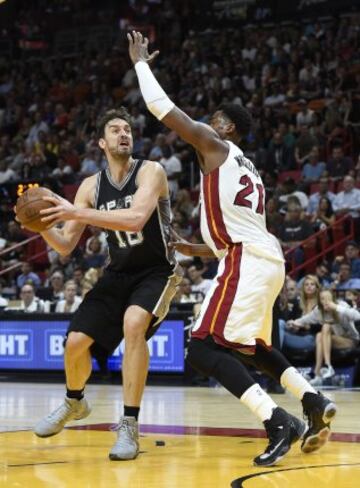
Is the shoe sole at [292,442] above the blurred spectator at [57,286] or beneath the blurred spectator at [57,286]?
above

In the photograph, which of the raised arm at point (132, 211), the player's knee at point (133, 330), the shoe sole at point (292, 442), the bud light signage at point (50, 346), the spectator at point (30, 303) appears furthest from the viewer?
the spectator at point (30, 303)

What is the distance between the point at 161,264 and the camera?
6488 mm

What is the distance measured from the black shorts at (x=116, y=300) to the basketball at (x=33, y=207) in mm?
788

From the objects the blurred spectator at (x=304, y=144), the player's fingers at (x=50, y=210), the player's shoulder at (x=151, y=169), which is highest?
the player's shoulder at (x=151, y=169)

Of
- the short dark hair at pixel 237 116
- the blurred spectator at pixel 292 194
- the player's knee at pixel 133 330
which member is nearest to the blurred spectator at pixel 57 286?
the blurred spectator at pixel 292 194

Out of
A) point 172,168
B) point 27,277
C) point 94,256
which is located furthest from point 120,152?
point 172,168

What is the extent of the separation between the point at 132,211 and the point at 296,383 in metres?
1.38

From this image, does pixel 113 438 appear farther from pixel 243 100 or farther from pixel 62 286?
pixel 243 100

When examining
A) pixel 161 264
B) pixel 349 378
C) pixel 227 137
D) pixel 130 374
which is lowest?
pixel 349 378

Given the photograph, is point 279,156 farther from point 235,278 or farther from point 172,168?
point 235,278

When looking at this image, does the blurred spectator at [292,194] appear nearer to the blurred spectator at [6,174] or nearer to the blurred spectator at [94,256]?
the blurred spectator at [94,256]

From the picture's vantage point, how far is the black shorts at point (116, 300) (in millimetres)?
6344

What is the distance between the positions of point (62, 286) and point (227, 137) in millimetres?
10246

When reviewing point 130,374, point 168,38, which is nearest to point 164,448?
point 130,374
